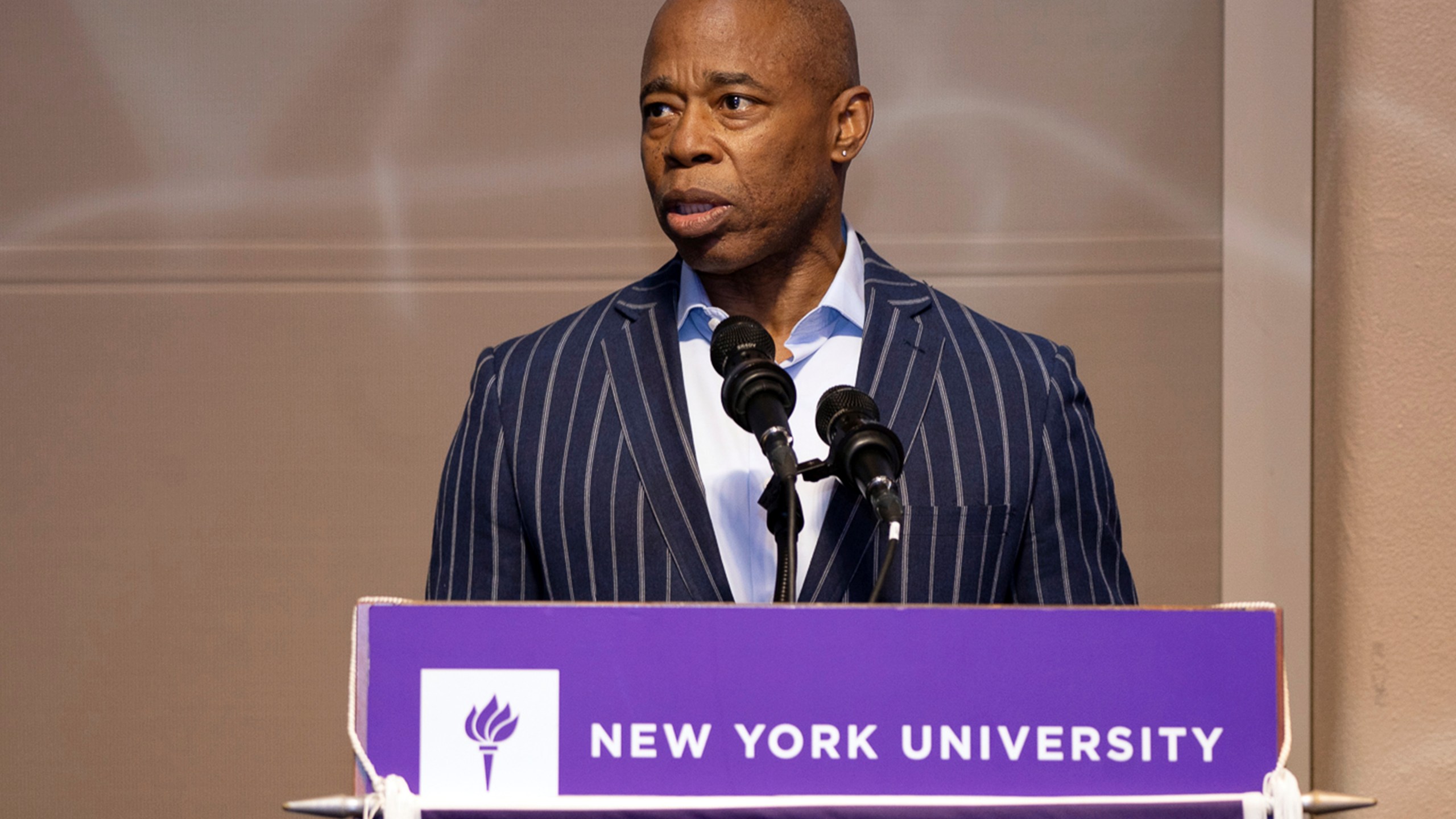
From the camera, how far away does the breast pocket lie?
4.51 feet

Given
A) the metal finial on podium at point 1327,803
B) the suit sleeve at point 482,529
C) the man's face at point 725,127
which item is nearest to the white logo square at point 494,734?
the metal finial on podium at point 1327,803

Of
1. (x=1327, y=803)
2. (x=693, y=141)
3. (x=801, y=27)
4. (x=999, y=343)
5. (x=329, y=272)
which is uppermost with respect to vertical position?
(x=329, y=272)

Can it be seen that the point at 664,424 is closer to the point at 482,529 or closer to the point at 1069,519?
the point at 482,529

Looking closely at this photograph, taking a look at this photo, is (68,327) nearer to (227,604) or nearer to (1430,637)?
(227,604)

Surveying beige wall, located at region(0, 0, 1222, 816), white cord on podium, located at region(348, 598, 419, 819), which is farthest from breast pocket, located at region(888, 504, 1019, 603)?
beige wall, located at region(0, 0, 1222, 816)

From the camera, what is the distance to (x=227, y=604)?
104 inches

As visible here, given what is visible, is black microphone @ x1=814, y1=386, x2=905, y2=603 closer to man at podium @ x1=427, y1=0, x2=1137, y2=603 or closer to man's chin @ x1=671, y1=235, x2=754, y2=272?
man at podium @ x1=427, y1=0, x2=1137, y2=603

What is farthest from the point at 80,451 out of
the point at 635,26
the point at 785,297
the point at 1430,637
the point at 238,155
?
the point at 1430,637

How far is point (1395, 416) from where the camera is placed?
6.12 feet

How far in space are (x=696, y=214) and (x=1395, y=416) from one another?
106 cm

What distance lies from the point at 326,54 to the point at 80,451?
2.96 feet

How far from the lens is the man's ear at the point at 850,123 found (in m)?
1.54

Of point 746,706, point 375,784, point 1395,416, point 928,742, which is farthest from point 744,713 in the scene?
point 1395,416

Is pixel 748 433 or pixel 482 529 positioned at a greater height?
pixel 748 433
